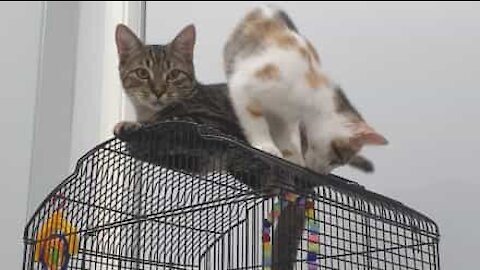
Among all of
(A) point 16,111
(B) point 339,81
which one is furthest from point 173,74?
(A) point 16,111

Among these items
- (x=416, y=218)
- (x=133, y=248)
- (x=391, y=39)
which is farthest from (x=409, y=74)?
(x=133, y=248)

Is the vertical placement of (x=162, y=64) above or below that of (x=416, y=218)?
above

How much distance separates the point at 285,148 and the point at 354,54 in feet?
1.83

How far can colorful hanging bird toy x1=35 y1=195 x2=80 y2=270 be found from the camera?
1257 millimetres

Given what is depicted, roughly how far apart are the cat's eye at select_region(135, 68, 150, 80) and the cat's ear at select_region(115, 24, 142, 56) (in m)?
0.05

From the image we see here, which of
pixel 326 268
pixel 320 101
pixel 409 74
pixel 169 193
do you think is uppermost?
pixel 409 74

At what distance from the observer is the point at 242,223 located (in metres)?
1.17

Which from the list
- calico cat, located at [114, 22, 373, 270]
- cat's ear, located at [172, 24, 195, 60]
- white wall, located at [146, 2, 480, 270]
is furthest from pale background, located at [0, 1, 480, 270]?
cat's ear, located at [172, 24, 195, 60]

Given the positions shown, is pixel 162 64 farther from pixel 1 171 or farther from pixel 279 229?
pixel 1 171

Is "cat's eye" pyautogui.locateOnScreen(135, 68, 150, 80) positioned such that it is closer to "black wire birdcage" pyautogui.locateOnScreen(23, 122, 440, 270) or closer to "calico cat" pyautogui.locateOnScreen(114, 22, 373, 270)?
"calico cat" pyautogui.locateOnScreen(114, 22, 373, 270)

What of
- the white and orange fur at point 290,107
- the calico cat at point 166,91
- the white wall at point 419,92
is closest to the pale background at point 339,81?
the white wall at point 419,92

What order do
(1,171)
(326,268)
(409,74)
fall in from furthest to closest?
(1,171)
(409,74)
(326,268)

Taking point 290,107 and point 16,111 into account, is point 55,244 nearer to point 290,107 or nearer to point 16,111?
point 290,107

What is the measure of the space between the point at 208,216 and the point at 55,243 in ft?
0.95
